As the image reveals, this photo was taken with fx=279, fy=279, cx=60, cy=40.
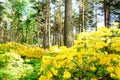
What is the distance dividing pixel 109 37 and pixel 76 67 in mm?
938

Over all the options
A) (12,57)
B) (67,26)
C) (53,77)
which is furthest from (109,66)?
(67,26)

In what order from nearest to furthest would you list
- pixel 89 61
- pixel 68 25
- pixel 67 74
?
pixel 67 74 → pixel 89 61 → pixel 68 25

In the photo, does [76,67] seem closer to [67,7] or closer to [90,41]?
Result: [90,41]

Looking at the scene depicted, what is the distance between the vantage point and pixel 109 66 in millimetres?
5156

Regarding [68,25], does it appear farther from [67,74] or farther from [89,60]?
[67,74]

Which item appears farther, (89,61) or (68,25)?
(68,25)

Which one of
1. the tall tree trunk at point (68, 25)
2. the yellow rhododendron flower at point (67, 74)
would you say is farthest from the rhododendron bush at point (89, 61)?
the tall tree trunk at point (68, 25)

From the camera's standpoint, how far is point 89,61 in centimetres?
527

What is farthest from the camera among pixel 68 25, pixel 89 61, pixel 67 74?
pixel 68 25

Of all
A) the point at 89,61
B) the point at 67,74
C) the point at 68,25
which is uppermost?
the point at 68,25

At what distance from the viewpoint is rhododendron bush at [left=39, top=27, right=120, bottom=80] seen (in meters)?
5.17

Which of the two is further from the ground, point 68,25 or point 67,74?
point 68,25

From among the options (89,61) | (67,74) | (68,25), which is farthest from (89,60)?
(68,25)

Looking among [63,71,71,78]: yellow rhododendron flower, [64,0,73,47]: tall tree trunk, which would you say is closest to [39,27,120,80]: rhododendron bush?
[63,71,71,78]: yellow rhododendron flower
